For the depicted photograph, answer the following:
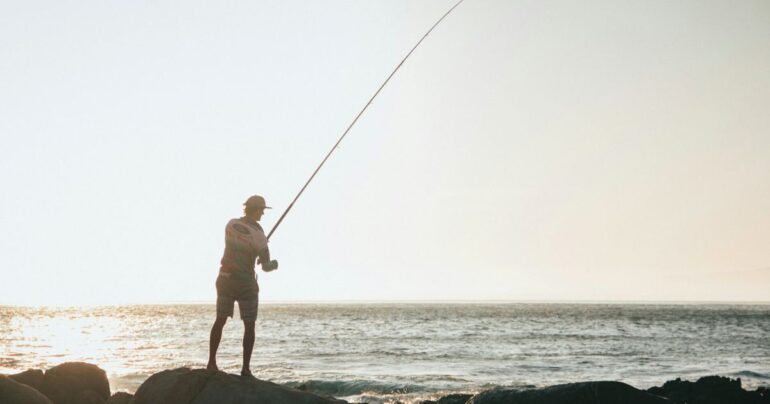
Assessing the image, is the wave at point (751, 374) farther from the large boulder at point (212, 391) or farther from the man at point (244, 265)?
the man at point (244, 265)

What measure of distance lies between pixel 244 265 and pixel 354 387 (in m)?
11.6

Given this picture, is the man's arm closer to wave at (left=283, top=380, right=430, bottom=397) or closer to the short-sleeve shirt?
the short-sleeve shirt

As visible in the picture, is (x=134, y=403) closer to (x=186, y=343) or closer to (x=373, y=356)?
(x=373, y=356)

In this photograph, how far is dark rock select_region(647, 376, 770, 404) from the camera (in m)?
12.4

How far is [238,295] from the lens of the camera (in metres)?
8.06

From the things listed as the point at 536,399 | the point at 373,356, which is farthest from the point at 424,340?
the point at 536,399

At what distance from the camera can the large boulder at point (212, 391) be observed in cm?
789

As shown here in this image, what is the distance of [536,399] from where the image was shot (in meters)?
8.13

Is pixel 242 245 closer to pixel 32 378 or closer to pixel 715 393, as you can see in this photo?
pixel 32 378

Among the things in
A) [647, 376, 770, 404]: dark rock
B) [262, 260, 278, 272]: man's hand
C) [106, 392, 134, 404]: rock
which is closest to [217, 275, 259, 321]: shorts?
[262, 260, 278, 272]: man's hand

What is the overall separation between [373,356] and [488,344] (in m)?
8.45

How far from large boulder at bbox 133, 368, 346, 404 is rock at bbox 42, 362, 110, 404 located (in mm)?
4017

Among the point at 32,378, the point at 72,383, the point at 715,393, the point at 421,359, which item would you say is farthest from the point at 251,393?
the point at 421,359

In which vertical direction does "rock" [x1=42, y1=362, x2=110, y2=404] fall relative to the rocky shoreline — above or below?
below
